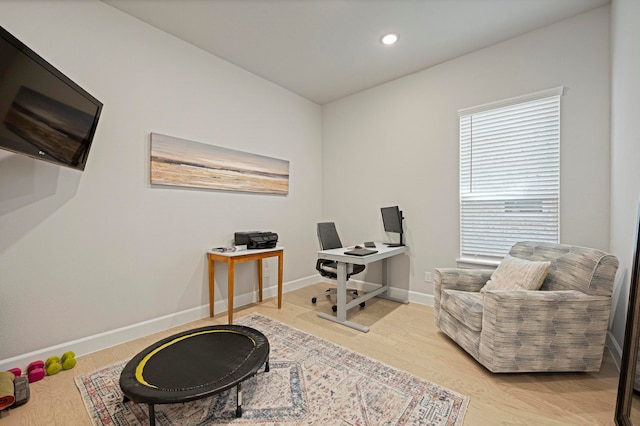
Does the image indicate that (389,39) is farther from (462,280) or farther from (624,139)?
(462,280)

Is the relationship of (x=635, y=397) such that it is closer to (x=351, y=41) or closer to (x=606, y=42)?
(x=606, y=42)

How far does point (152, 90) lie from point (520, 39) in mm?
3883

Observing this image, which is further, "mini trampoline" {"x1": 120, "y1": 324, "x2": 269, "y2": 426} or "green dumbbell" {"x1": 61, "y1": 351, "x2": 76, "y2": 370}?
"green dumbbell" {"x1": 61, "y1": 351, "x2": 76, "y2": 370}

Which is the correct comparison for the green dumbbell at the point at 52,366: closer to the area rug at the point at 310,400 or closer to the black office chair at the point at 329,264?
the area rug at the point at 310,400

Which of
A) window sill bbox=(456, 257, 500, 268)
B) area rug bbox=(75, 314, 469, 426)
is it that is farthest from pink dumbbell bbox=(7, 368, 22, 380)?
window sill bbox=(456, 257, 500, 268)

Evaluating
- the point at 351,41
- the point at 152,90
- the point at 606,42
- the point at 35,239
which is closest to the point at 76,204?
the point at 35,239

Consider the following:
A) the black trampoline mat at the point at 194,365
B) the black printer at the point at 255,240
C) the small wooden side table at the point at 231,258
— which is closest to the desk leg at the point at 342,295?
the small wooden side table at the point at 231,258

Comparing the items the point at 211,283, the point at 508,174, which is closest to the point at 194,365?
the point at 211,283

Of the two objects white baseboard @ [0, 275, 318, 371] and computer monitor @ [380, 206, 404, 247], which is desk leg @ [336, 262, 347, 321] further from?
white baseboard @ [0, 275, 318, 371]

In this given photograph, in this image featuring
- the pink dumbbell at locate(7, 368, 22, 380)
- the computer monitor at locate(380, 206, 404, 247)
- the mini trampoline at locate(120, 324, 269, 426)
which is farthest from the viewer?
the computer monitor at locate(380, 206, 404, 247)

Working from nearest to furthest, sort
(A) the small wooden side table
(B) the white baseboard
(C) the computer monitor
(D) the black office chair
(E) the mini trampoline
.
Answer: (E) the mini trampoline < (B) the white baseboard < (A) the small wooden side table < (D) the black office chair < (C) the computer monitor

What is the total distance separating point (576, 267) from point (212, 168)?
11.7 ft

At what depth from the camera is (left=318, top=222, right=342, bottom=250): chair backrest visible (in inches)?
144

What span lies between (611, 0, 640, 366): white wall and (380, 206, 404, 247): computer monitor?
1.94 metres
